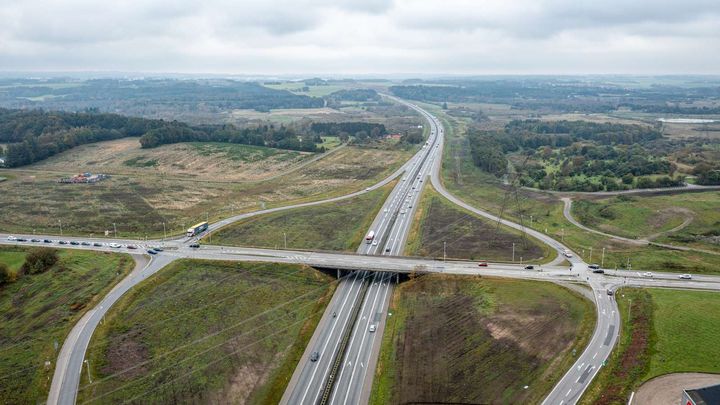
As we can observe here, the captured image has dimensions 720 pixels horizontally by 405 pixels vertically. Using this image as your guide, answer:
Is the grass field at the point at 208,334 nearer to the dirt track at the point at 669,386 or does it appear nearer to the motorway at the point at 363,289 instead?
the motorway at the point at 363,289

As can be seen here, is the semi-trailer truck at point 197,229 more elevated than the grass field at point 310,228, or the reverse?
the semi-trailer truck at point 197,229

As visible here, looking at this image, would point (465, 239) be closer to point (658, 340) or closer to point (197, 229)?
point (658, 340)

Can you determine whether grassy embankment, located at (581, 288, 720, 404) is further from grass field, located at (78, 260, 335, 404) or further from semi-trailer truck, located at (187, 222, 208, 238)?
semi-trailer truck, located at (187, 222, 208, 238)

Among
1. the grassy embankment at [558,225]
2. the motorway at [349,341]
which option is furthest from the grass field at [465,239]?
the grassy embankment at [558,225]

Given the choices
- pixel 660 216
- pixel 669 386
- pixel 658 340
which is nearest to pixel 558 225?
pixel 660 216

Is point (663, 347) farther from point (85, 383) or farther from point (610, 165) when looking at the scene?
point (610, 165)

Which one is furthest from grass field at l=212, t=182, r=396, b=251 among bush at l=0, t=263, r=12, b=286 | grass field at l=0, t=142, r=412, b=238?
bush at l=0, t=263, r=12, b=286
